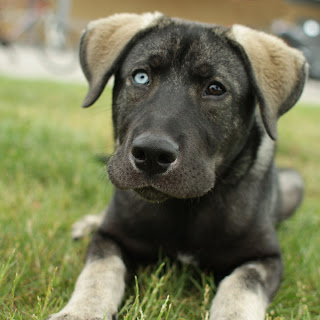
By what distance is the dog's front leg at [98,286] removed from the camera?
2385 millimetres

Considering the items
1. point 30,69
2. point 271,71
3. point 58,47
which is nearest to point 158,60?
point 271,71

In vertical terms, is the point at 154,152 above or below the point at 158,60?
below

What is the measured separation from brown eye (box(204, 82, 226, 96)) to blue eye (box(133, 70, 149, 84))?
410 mm

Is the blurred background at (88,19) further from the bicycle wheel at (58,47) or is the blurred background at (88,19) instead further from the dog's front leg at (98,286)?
the dog's front leg at (98,286)

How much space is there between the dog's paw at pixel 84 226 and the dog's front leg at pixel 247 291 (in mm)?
1262

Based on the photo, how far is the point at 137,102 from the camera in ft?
9.78

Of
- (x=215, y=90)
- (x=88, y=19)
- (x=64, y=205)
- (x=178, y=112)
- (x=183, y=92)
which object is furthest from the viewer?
(x=88, y=19)

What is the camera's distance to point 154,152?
7.70 feet

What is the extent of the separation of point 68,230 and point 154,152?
62.6 inches

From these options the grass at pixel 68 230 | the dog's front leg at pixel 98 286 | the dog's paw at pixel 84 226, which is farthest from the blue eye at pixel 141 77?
the dog's paw at pixel 84 226

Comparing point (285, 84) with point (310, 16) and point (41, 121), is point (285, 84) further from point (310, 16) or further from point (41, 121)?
point (310, 16)

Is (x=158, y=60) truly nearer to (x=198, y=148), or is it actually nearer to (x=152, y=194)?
(x=198, y=148)

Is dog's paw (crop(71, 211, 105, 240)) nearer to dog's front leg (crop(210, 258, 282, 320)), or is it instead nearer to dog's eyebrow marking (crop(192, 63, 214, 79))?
dog's front leg (crop(210, 258, 282, 320))

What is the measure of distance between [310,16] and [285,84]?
2622 cm
